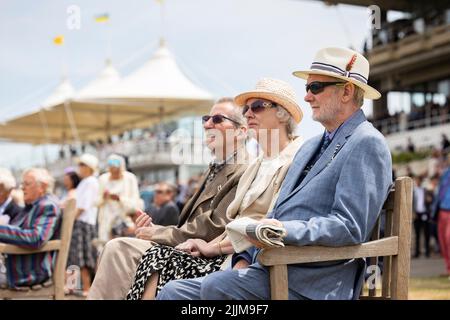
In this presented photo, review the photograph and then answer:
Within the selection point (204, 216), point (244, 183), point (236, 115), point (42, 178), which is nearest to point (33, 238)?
point (42, 178)

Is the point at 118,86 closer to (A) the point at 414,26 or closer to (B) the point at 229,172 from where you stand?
(A) the point at 414,26

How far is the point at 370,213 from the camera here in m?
3.11

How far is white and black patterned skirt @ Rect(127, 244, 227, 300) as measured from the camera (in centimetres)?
389

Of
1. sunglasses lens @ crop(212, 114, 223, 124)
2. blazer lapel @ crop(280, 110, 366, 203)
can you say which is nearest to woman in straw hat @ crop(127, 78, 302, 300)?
sunglasses lens @ crop(212, 114, 223, 124)

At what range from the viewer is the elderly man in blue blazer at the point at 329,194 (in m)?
3.05

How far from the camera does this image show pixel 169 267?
3.92 meters

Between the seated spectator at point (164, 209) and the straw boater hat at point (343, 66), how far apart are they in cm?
506

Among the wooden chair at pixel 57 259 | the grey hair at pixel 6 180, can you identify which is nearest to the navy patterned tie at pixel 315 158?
the wooden chair at pixel 57 259

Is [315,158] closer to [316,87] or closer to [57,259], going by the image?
[316,87]

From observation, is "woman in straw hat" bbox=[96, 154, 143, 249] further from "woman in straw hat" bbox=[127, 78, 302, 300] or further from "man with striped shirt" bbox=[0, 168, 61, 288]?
"woman in straw hat" bbox=[127, 78, 302, 300]

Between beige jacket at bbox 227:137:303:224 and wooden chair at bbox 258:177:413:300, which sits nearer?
wooden chair at bbox 258:177:413:300

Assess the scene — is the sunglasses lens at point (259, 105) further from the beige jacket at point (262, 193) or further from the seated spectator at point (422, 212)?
the seated spectator at point (422, 212)
